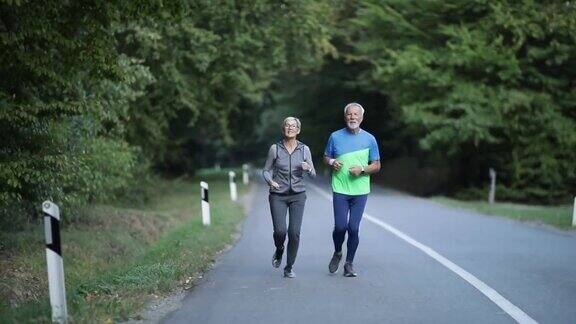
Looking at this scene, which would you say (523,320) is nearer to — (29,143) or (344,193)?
(344,193)

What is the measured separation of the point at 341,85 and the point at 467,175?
41.0 ft

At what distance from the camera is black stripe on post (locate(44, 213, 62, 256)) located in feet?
18.3

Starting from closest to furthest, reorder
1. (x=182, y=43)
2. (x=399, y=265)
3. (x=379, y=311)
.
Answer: (x=379, y=311) → (x=399, y=265) → (x=182, y=43)

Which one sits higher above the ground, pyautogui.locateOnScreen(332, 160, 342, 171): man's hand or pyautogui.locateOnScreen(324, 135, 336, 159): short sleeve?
pyautogui.locateOnScreen(324, 135, 336, 159): short sleeve

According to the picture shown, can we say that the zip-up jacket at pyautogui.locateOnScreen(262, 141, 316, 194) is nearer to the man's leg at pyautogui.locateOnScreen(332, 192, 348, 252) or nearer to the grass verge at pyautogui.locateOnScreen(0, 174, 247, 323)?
the man's leg at pyautogui.locateOnScreen(332, 192, 348, 252)

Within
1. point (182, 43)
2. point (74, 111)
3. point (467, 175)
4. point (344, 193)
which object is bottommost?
point (467, 175)

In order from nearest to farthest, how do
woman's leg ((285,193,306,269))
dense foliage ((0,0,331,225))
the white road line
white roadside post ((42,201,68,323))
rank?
white roadside post ((42,201,68,323)) < the white road line < woman's leg ((285,193,306,269)) < dense foliage ((0,0,331,225))

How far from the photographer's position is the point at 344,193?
7.74 m

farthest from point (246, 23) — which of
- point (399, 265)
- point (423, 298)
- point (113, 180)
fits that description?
point (423, 298)

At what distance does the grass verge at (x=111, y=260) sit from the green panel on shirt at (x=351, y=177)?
6.85ft

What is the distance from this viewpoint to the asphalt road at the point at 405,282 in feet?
20.2

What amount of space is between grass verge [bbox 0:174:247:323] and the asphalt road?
17.0 inches

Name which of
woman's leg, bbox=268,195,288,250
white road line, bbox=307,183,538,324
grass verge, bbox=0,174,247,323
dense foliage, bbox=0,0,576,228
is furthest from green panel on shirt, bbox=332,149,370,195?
dense foliage, bbox=0,0,576,228

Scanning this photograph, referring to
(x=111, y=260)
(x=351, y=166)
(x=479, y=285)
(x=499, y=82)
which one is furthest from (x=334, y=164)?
(x=499, y=82)
